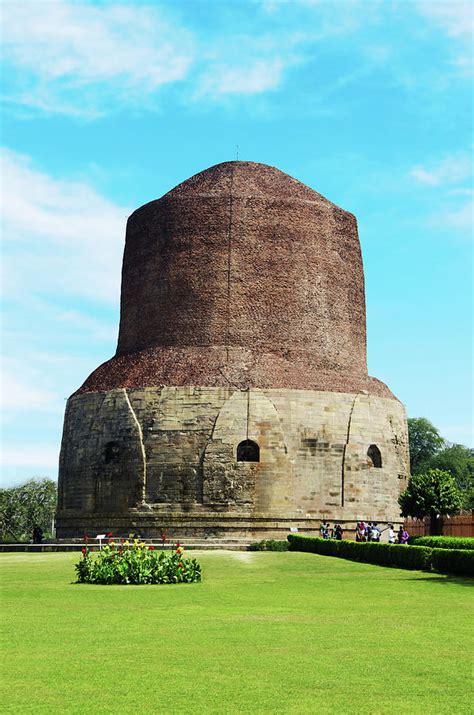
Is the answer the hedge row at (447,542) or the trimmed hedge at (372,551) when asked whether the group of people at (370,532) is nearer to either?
the trimmed hedge at (372,551)

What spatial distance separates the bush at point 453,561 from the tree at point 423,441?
4390 centimetres

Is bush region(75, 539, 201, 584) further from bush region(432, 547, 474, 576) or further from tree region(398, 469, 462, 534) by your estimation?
tree region(398, 469, 462, 534)

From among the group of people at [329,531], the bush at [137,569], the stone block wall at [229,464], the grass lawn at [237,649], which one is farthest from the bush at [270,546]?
the grass lawn at [237,649]

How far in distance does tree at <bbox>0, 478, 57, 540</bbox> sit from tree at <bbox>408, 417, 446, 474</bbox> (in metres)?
28.5

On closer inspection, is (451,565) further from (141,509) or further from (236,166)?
(236,166)

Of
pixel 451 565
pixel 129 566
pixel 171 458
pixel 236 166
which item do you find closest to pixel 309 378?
pixel 171 458

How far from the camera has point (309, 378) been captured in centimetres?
3419

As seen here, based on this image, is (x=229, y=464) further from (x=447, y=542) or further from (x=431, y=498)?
(x=447, y=542)

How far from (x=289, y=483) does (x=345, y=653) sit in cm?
2371

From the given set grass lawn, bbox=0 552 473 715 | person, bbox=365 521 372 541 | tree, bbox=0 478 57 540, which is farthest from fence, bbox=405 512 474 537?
tree, bbox=0 478 57 540

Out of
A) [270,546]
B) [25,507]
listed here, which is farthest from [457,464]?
[270,546]

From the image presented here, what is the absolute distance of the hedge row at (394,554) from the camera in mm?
18969

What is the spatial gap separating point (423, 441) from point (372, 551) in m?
41.8

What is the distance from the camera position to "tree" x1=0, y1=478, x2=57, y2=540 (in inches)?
2699
